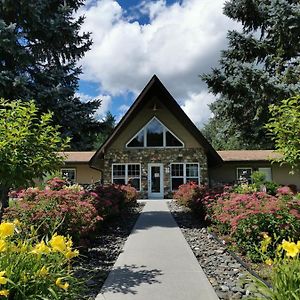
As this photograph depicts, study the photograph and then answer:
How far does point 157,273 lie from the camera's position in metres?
5.29

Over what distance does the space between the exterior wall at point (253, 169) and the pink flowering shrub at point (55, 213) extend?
17638mm

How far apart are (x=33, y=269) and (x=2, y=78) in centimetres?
1208

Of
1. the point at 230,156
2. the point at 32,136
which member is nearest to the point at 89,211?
the point at 32,136

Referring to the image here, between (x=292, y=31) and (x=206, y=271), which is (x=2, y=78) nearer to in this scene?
(x=206, y=271)

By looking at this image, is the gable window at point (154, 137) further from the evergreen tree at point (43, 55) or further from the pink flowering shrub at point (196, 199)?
the pink flowering shrub at point (196, 199)

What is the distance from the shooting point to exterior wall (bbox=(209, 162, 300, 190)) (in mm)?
23812

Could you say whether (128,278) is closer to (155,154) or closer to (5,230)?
(5,230)

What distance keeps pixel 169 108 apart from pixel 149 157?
129 inches

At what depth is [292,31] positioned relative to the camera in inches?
696

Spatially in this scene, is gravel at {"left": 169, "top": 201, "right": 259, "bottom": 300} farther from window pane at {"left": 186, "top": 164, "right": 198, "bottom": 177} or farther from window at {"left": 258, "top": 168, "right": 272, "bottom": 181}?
window at {"left": 258, "top": 168, "right": 272, "bottom": 181}

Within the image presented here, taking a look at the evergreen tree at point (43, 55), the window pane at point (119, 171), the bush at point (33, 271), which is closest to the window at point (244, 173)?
the window pane at point (119, 171)

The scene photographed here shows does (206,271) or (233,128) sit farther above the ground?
(233,128)

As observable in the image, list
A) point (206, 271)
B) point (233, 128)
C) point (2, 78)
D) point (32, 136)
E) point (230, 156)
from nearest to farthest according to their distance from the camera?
point (32, 136) < point (206, 271) < point (2, 78) < point (233, 128) < point (230, 156)

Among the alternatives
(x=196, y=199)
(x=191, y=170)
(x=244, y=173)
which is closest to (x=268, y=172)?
(x=244, y=173)
